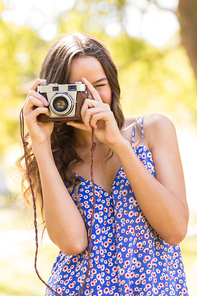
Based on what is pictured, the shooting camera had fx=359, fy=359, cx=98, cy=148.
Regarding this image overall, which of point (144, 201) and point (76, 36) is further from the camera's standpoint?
point (76, 36)

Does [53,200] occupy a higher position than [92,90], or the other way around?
[92,90]

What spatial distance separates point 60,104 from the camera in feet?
4.75

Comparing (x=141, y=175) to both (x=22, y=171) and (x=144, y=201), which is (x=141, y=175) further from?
(x=22, y=171)

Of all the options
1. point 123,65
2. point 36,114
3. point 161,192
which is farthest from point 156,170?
point 123,65

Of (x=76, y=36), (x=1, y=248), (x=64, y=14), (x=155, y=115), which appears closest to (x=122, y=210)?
(x=155, y=115)

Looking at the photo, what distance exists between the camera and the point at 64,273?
1.40m

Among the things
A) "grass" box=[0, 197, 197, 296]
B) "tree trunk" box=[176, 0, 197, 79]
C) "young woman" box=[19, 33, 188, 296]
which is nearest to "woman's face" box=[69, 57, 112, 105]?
"young woman" box=[19, 33, 188, 296]

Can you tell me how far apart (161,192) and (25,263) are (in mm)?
4823

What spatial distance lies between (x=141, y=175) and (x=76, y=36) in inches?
30.9

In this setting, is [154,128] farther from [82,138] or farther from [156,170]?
[82,138]

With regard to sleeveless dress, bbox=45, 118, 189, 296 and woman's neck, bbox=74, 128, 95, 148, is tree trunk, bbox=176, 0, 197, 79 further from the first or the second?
sleeveless dress, bbox=45, 118, 189, 296

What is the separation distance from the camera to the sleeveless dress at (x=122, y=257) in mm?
1301

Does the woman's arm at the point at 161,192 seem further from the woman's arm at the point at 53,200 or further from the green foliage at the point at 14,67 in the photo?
the green foliage at the point at 14,67

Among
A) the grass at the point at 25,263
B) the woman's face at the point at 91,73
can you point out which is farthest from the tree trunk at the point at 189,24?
the grass at the point at 25,263
